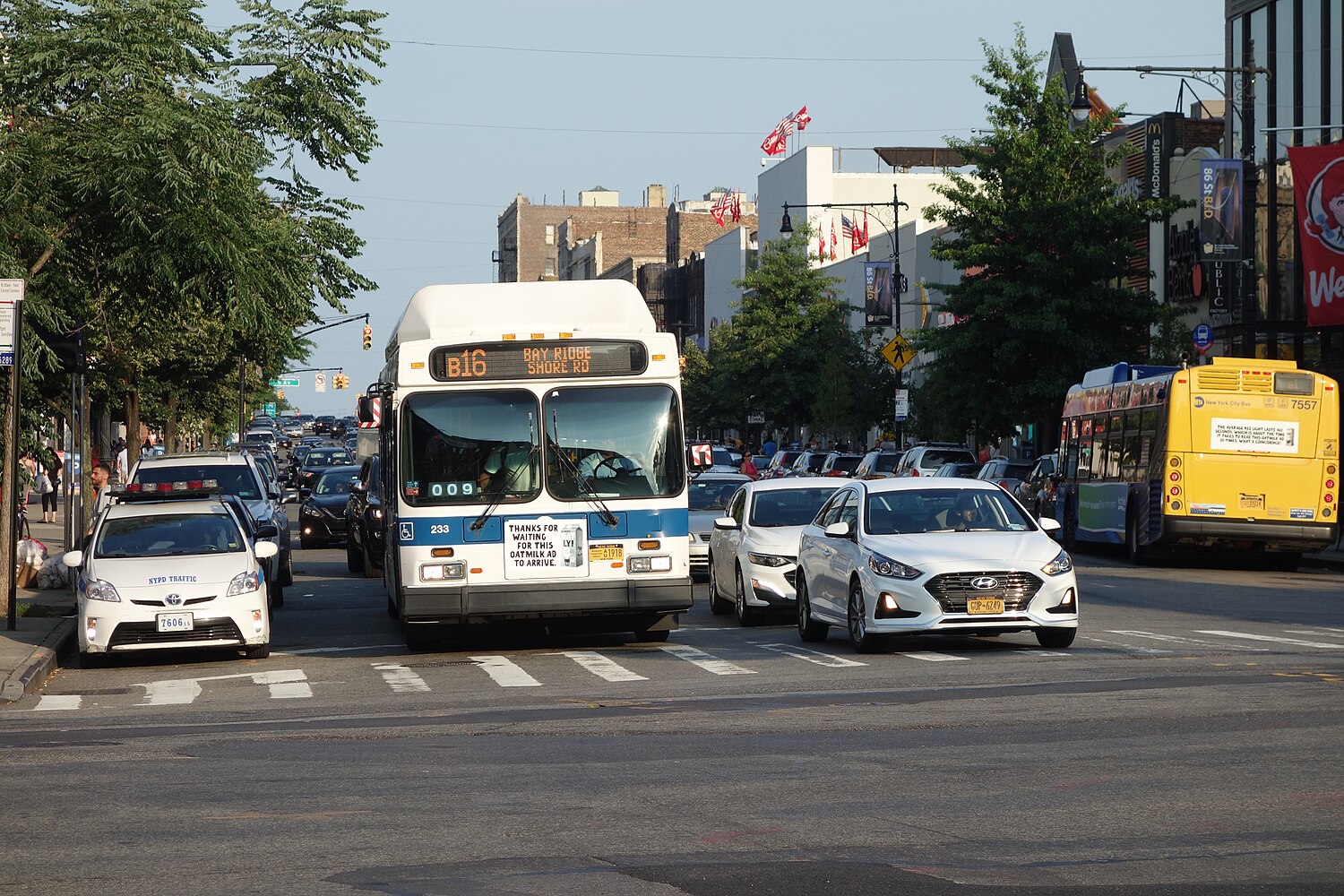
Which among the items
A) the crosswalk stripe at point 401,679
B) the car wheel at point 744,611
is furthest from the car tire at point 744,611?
the crosswalk stripe at point 401,679

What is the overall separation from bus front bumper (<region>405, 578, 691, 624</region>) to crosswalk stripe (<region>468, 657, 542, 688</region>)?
1.40 feet

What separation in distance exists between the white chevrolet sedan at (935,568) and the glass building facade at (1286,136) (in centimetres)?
2953

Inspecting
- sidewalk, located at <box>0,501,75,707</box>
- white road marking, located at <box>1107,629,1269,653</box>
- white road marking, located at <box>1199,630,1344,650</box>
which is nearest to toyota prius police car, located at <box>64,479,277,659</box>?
sidewalk, located at <box>0,501,75,707</box>

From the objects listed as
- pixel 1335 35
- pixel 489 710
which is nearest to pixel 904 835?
pixel 489 710

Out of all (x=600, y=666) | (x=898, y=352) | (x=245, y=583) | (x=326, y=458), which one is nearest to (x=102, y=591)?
(x=245, y=583)

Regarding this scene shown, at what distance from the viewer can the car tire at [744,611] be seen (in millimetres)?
21062

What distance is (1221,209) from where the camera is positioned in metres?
40.2

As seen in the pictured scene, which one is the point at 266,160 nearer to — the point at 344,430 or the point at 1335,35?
the point at 1335,35

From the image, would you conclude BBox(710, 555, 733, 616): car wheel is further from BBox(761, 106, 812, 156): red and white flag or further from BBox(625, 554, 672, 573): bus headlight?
BBox(761, 106, 812, 156): red and white flag

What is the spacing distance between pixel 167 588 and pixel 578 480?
4.08 metres

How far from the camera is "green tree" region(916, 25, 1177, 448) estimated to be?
4541cm

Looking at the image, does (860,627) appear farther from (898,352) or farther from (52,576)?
(898,352)

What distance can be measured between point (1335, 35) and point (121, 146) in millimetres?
32894

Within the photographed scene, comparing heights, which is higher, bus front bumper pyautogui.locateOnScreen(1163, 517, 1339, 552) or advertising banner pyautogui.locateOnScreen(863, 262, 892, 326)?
advertising banner pyautogui.locateOnScreen(863, 262, 892, 326)
